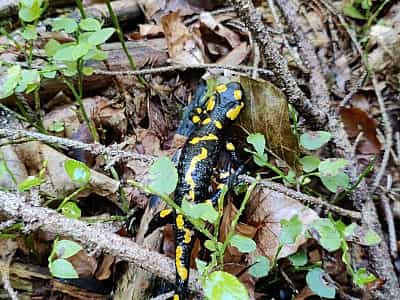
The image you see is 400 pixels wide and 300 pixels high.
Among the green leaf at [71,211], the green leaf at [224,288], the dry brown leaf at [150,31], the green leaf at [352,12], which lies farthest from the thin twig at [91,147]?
the green leaf at [352,12]

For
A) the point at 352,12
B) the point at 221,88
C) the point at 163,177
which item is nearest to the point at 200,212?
the point at 163,177

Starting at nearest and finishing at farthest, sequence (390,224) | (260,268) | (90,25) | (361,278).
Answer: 1. (361,278)
2. (260,268)
3. (90,25)
4. (390,224)

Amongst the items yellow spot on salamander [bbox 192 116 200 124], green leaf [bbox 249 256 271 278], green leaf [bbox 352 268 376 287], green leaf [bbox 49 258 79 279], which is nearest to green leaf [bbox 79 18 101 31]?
yellow spot on salamander [bbox 192 116 200 124]

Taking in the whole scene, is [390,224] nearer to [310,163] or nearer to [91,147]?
[310,163]

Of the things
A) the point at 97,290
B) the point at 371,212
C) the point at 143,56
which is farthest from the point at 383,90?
the point at 97,290

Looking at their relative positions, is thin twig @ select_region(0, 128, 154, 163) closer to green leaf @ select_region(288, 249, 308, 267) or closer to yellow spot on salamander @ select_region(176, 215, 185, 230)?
yellow spot on salamander @ select_region(176, 215, 185, 230)

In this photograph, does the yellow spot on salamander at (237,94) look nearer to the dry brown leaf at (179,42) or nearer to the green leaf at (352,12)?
the dry brown leaf at (179,42)
